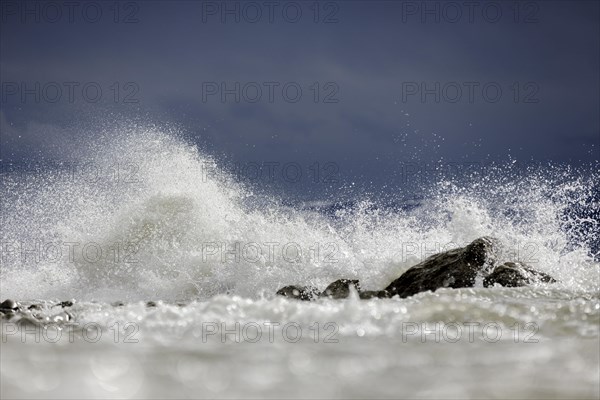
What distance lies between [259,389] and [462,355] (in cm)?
114

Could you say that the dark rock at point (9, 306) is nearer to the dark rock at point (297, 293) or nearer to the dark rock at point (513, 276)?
the dark rock at point (297, 293)

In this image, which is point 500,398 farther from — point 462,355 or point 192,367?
point 192,367

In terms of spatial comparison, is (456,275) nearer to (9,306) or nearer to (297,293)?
(297,293)

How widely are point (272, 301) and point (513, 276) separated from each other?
13.4ft

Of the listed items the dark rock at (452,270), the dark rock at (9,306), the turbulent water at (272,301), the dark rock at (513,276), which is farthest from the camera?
the dark rock at (452,270)

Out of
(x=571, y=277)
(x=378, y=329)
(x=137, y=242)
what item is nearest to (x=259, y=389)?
(x=378, y=329)

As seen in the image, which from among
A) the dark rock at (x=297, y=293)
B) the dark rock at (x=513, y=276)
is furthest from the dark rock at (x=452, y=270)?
the dark rock at (x=297, y=293)

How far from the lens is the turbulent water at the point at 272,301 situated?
7.79 feet

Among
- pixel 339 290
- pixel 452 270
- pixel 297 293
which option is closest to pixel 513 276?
pixel 452 270

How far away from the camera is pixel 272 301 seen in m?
4.92

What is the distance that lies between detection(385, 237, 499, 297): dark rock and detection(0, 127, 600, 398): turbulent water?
2.05ft


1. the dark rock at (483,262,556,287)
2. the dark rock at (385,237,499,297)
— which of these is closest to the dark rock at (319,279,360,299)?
the dark rock at (385,237,499,297)

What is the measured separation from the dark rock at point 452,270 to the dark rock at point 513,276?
0.23 m

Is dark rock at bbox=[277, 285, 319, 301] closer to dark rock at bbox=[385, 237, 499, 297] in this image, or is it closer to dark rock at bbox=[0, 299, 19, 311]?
dark rock at bbox=[385, 237, 499, 297]
